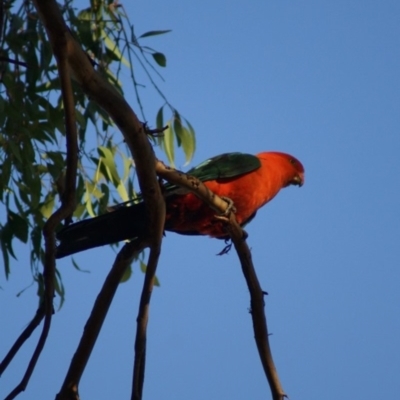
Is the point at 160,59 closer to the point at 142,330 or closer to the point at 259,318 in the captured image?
the point at 259,318

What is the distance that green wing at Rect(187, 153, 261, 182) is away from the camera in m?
3.02

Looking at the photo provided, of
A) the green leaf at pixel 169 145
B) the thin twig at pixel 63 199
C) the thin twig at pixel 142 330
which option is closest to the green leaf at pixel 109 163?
the green leaf at pixel 169 145

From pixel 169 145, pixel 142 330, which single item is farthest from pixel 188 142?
pixel 142 330

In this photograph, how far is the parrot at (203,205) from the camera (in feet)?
8.62

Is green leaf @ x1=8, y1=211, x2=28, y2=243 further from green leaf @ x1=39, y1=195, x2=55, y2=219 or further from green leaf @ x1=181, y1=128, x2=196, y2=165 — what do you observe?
green leaf @ x1=181, y1=128, x2=196, y2=165

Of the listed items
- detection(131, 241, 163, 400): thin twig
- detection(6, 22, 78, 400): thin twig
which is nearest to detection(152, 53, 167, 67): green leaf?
detection(131, 241, 163, 400): thin twig

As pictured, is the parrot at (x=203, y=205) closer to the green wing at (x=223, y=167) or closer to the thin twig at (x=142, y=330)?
the green wing at (x=223, y=167)

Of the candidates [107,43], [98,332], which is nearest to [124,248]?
[98,332]

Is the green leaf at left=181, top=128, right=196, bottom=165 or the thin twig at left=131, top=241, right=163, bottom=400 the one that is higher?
the green leaf at left=181, top=128, right=196, bottom=165

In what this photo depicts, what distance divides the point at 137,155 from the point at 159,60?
3.66 ft

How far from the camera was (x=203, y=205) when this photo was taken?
285 centimetres

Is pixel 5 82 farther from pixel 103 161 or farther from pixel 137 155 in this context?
pixel 137 155

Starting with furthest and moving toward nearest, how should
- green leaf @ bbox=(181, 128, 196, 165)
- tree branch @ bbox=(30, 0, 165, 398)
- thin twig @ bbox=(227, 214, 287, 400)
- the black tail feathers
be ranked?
green leaf @ bbox=(181, 128, 196, 165)
the black tail feathers
thin twig @ bbox=(227, 214, 287, 400)
tree branch @ bbox=(30, 0, 165, 398)

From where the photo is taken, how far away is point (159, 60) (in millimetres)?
2859
